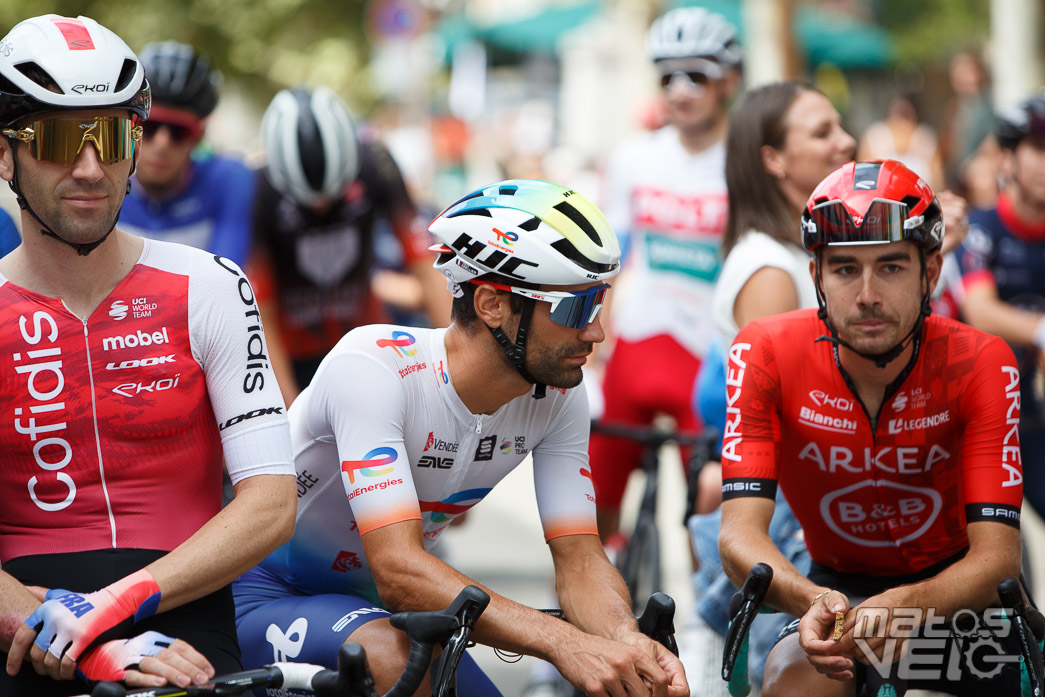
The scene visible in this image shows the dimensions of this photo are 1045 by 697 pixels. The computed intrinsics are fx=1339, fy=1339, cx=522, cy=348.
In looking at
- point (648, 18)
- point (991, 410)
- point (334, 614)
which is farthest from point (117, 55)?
point (648, 18)

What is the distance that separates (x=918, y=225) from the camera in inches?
150

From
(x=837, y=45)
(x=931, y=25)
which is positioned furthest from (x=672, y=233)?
(x=931, y=25)

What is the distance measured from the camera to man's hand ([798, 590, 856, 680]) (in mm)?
3449

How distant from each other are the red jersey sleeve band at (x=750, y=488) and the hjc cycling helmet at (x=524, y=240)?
0.75 metres

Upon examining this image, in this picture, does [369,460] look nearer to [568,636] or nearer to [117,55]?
[568,636]

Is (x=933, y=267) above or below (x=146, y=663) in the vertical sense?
above

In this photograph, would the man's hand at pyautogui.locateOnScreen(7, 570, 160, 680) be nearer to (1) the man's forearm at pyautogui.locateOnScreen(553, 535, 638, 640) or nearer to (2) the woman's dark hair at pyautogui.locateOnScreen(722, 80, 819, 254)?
(1) the man's forearm at pyautogui.locateOnScreen(553, 535, 638, 640)

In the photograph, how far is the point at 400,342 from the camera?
3.73 m

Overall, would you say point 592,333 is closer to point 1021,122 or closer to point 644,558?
point 644,558

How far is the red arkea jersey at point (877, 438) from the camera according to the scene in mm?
3865

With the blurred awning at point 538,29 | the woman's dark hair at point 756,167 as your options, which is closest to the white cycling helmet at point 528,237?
the woman's dark hair at point 756,167

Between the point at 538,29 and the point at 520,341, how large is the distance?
103 ft

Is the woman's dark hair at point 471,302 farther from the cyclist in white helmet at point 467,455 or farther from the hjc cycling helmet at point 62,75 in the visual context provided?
the hjc cycling helmet at point 62,75

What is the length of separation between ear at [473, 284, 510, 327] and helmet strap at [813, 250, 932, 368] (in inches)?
37.5
